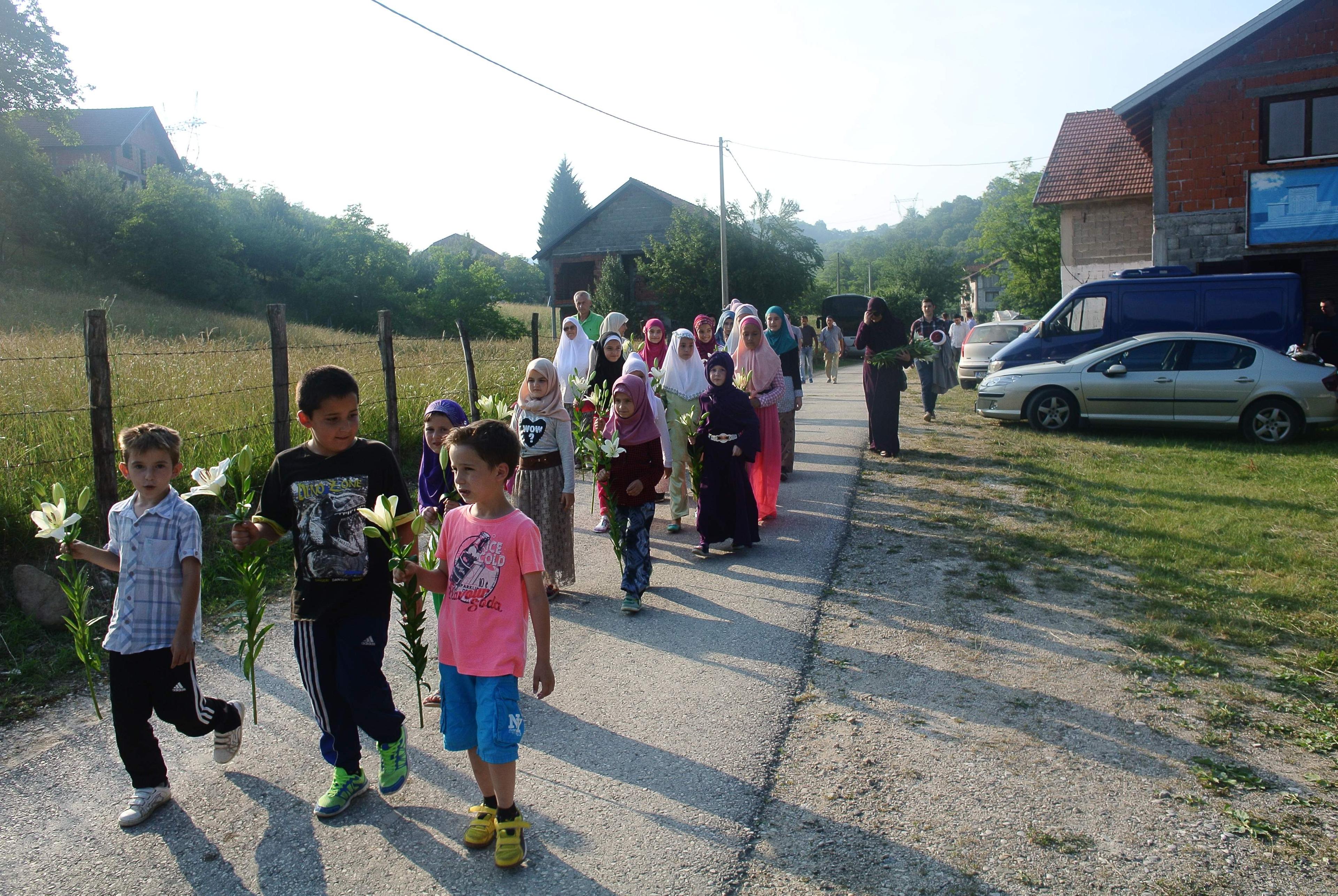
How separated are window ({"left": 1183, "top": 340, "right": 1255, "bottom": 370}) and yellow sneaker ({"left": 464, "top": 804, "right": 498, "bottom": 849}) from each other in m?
13.3

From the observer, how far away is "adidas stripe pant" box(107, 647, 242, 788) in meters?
3.67

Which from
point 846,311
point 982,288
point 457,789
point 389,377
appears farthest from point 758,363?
point 982,288

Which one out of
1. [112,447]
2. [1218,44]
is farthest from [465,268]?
[112,447]

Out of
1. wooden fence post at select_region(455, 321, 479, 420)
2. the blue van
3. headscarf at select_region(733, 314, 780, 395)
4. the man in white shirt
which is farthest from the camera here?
the man in white shirt

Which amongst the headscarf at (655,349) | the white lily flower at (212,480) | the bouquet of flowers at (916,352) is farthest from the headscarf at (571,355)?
the white lily flower at (212,480)

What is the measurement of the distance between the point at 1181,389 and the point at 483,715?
1325 cm

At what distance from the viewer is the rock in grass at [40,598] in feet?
19.2

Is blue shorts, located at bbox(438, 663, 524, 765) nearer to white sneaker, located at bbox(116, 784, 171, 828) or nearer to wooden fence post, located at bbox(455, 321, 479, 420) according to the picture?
white sneaker, located at bbox(116, 784, 171, 828)

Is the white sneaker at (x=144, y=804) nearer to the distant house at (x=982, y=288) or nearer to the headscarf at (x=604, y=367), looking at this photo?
the headscarf at (x=604, y=367)

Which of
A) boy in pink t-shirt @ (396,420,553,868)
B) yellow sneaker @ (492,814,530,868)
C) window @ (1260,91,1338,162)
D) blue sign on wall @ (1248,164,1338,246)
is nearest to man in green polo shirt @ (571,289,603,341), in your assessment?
boy in pink t-shirt @ (396,420,553,868)

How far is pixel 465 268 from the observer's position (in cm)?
4331

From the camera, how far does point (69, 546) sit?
369 centimetres

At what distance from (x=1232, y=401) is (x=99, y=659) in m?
13.9

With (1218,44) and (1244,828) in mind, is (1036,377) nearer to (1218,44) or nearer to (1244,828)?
(1218,44)
